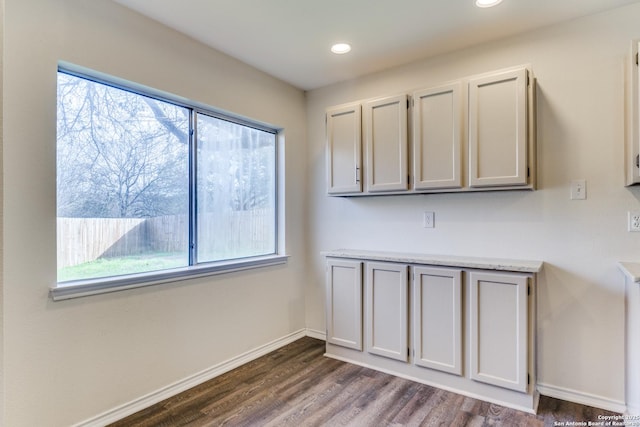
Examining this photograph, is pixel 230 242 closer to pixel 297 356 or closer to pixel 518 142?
pixel 297 356

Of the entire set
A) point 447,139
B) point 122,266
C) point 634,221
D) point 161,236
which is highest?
point 447,139

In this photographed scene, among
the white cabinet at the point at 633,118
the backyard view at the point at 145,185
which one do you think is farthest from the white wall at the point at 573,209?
the backyard view at the point at 145,185

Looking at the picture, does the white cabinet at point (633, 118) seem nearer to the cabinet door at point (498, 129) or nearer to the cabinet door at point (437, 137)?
the cabinet door at point (498, 129)

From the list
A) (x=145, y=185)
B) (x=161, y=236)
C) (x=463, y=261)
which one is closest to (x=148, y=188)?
(x=145, y=185)

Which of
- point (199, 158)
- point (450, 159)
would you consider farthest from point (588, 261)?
point (199, 158)

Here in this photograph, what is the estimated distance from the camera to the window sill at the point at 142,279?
6.21 ft

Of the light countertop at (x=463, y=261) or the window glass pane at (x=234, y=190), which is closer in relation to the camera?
the light countertop at (x=463, y=261)

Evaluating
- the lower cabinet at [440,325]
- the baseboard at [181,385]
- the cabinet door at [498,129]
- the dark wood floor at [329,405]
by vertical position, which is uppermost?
the cabinet door at [498,129]

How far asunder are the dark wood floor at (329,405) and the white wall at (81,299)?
0.25 meters

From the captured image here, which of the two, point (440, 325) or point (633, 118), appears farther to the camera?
point (440, 325)

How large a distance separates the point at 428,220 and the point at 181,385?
7.27ft

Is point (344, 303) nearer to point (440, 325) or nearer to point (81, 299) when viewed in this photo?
point (440, 325)

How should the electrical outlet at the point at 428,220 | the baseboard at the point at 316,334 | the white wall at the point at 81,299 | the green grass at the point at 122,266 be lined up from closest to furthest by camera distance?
the white wall at the point at 81,299
the green grass at the point at 122,266
the electrical outlet at the point at 428,220
the baseboard at the point at 316,334

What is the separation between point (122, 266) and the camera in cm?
223
